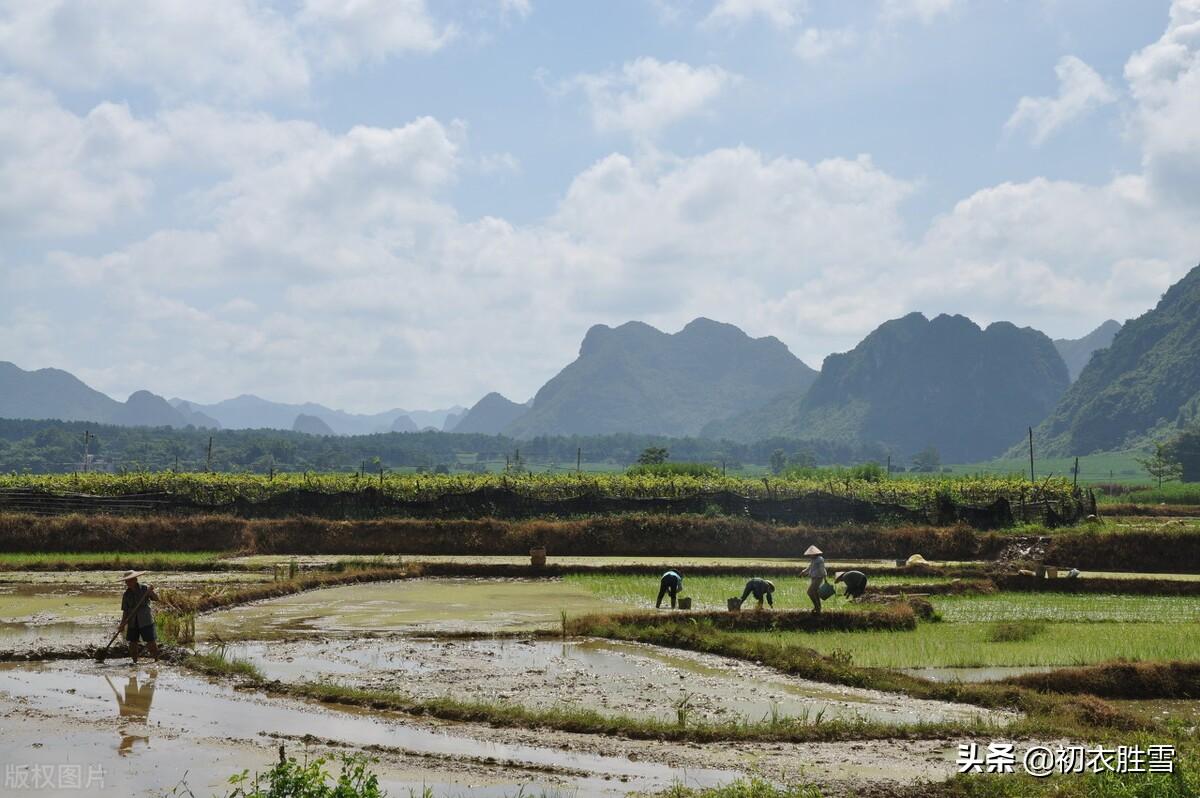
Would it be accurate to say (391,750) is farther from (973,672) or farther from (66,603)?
(66,603)

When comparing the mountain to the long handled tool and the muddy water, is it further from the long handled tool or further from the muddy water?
the long handled tool

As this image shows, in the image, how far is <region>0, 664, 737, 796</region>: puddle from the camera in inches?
379

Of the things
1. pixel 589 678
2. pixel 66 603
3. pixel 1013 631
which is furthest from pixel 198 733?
pixel 1013 631

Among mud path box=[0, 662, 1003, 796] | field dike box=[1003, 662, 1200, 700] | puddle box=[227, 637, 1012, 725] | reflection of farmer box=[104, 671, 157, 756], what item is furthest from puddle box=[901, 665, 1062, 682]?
reflection of farmer box=[104, 671, 157, 756]

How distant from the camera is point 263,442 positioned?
154m

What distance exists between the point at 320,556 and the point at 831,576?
17.6m

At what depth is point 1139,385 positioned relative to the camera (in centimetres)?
15900

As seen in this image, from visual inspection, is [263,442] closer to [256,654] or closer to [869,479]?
[869,479]

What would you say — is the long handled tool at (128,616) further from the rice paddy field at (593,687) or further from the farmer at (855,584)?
the farmer at (855,584)

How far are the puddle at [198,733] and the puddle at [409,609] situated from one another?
13.3 feet

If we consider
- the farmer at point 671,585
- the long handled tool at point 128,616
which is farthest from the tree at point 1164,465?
the long handled tool at point 128,616

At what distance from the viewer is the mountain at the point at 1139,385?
498ft

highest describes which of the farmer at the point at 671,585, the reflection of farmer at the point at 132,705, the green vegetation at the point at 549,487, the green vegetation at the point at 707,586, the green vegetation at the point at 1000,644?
the green vegetation at the point at 549,487

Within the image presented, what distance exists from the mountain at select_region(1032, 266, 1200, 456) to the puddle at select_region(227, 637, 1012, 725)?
5832 inches
